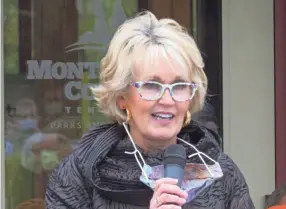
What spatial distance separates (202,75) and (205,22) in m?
2.46

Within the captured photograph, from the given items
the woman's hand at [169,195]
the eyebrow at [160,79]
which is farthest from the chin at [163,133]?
the woman's hand at [169,195]

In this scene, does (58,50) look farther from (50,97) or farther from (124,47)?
(124,47)

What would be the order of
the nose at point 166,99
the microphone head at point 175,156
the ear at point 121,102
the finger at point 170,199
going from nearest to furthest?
1. the finger at point 170,199
2. the microphone head at point 175,156
3. the nose at point 166,99
4. the ear at point 121,102

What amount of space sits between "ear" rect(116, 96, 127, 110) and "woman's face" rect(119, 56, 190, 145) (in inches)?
2.2

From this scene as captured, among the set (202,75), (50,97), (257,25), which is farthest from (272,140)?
(202,75)

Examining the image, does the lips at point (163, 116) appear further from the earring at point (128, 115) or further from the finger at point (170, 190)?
the finger at point (170, 190)

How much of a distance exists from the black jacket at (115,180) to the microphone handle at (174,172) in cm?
17

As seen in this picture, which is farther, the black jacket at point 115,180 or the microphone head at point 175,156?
the black jacket at point 115,180

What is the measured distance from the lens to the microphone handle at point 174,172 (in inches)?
62.7

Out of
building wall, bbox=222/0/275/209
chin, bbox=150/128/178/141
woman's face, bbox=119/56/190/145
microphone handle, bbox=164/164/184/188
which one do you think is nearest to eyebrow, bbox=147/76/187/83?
woman's face, bbox=119/56/190/145

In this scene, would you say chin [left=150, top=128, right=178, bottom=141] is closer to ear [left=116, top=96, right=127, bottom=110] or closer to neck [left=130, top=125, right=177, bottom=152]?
neck [left=130, top=125, right=177, bottom=152]

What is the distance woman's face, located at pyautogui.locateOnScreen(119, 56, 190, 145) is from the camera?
1.76 m

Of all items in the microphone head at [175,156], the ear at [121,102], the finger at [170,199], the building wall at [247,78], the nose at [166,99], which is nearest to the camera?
the finger at [170,199]

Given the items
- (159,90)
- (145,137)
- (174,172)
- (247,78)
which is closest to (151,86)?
(159,90)
